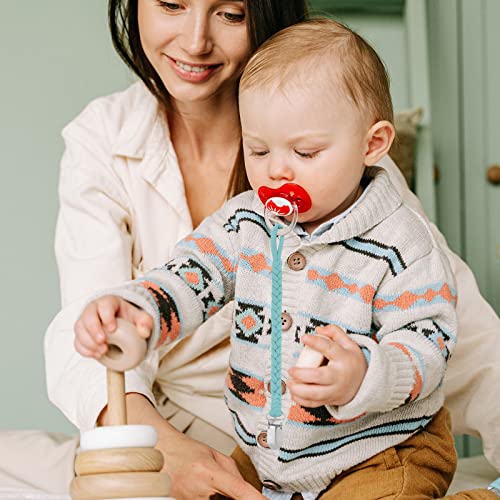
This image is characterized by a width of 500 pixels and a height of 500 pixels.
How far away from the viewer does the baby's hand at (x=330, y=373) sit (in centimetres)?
95

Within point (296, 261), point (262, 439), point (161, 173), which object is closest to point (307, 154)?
point (296, 261)

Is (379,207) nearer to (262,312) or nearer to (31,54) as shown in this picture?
(262,312)

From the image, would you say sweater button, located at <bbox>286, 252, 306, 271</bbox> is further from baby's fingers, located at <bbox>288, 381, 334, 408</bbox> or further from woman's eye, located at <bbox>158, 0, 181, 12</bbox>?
woman's eye, located at <bbox>158, 0, 181, 12</bbox>

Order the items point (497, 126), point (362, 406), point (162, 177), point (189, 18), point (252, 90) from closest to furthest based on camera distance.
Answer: point (362, 406), point (252, 90), point (189, 18), point (162, 177), point (497, 126)

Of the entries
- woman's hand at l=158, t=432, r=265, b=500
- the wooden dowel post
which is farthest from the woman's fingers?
the wooden dowel post

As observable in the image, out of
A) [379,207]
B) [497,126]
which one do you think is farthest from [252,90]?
[497,126]

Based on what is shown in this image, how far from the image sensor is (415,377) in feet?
3.47

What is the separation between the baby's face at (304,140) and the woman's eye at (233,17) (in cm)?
38

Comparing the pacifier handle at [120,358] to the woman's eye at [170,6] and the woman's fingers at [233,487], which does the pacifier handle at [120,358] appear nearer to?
the woman's fingers at [233,487]

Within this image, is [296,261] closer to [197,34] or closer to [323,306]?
[323,306]

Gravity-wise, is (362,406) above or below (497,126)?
above

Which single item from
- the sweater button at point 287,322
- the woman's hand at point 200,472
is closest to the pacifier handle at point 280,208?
the sweater button at point 287,322

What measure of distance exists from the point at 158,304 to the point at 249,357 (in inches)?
6.9

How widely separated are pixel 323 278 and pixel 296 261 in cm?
4
